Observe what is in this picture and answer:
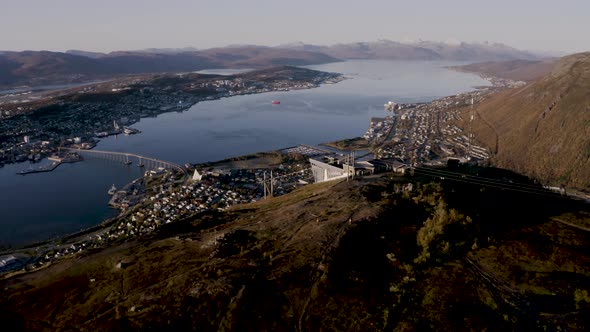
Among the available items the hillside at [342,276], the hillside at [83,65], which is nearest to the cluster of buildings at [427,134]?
the hillside at [342,276]

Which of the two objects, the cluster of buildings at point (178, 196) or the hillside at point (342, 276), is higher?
the hillside at point (342, 276)

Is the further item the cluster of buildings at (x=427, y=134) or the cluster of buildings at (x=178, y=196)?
the cluster of buildings at (x=427, y=134)

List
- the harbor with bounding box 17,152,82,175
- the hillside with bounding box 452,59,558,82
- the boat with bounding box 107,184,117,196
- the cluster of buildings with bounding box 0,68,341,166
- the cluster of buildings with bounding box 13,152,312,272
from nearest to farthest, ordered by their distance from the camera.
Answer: the cluster of buildings with bounding box 13,152,312,272
the boat with bounding box 107,184,117,196
the harbor with bounding box 17,152,82,175
the cluster of buildings with bounding box 0,68,341,166
the hillside with bounding box 452,59,558,82

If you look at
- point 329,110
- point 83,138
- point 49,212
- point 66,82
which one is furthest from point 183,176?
point 66,82

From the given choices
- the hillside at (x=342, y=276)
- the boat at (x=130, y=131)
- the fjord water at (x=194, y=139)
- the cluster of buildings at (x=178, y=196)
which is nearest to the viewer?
the hillside at (x=342, y=276)

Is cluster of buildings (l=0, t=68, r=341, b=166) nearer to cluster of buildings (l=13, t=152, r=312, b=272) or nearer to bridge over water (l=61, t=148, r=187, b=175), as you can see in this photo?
bridge over water (l=61, t=148, r=187, b=175)

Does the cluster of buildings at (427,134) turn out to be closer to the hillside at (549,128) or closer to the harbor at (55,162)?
the hillside at (549,128)

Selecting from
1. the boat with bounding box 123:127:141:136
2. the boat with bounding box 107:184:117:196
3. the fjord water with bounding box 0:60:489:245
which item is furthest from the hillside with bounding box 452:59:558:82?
the boat with bounding box 107:184:117:196
